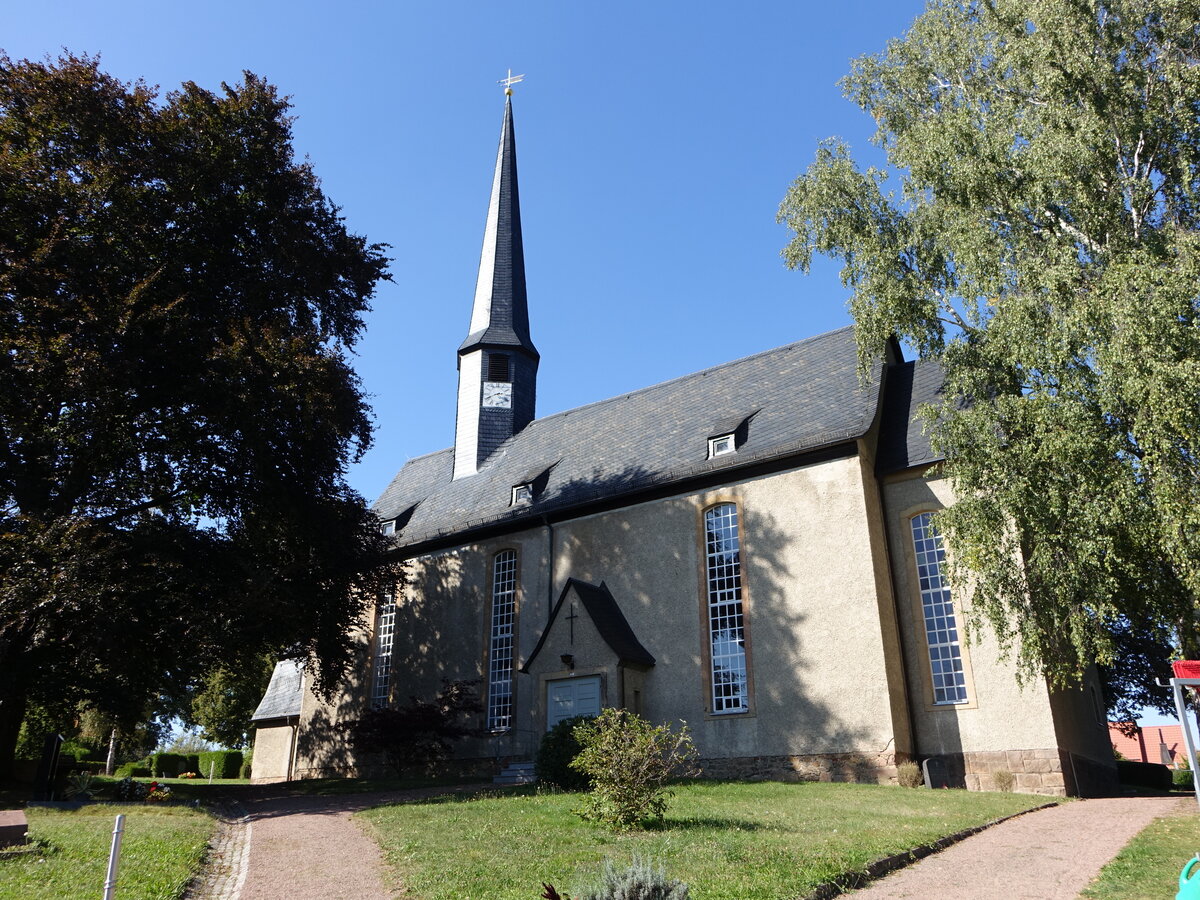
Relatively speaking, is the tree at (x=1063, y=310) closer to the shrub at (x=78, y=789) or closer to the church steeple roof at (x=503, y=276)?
the church steeple roof at (x=503, y=276)

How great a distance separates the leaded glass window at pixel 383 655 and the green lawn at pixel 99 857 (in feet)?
41.9

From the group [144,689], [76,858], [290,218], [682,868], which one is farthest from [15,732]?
[682,868]

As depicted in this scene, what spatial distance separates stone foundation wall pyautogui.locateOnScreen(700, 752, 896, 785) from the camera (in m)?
15.6

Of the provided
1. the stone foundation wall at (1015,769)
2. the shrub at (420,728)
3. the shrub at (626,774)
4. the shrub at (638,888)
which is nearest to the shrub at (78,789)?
the shrub at (420,728)

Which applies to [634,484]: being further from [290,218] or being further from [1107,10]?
[1107,10]

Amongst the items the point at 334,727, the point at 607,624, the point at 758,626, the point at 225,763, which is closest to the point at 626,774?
the point at 758,626

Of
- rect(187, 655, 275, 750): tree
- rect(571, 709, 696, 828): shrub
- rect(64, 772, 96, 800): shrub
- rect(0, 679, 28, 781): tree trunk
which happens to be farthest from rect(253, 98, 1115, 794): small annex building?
rect(187, 655, 275, 750): tree

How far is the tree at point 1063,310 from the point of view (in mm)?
11672

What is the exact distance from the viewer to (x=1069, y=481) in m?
12.4

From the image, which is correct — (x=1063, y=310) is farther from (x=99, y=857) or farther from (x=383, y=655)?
(x=383, y=655)

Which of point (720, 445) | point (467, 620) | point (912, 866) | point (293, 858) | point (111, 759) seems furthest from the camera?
point (111, 759)

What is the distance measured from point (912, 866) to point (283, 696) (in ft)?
85.4

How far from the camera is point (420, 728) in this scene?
21.0 m

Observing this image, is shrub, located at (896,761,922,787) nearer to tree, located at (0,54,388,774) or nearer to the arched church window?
the arched church window
